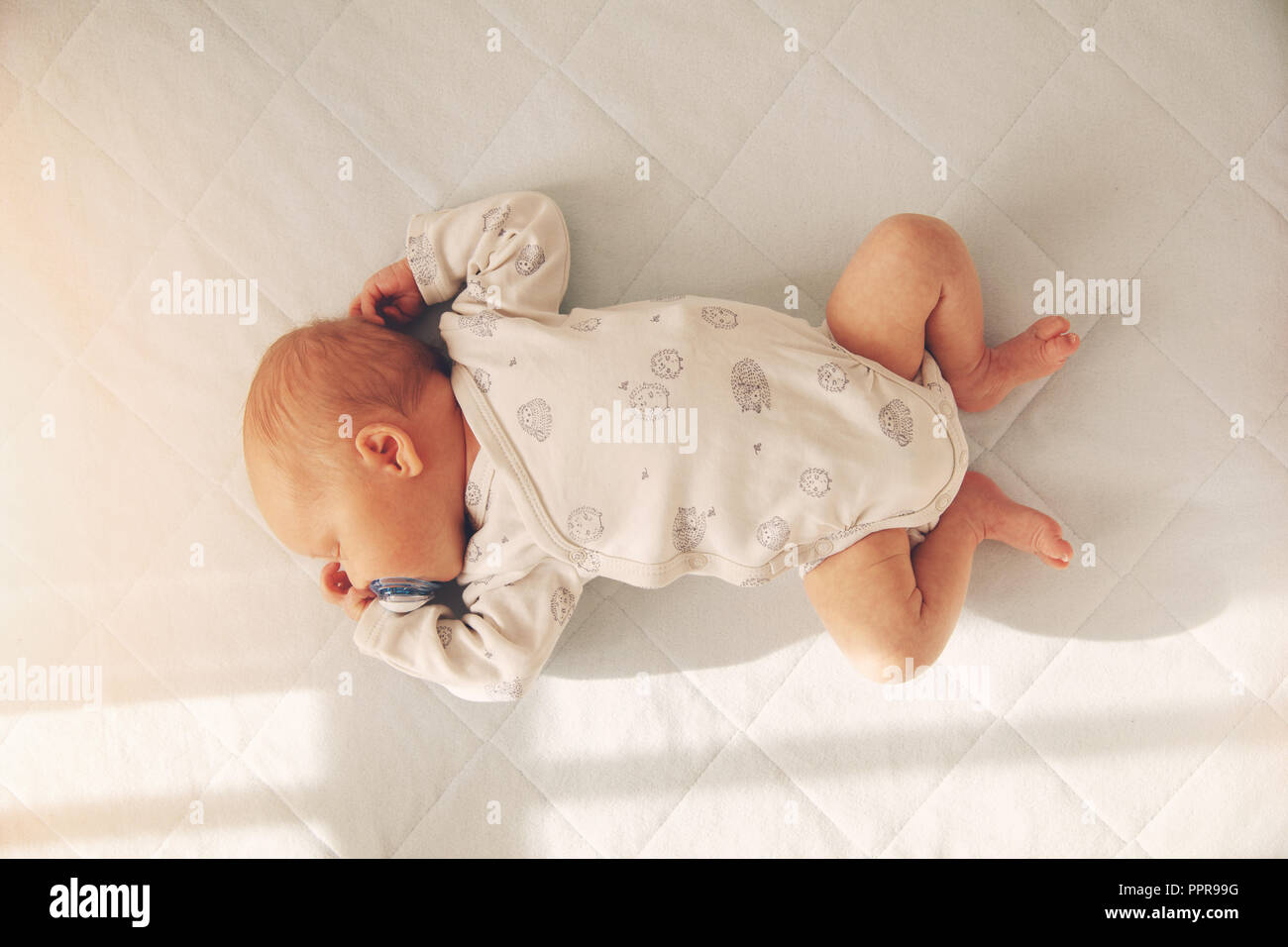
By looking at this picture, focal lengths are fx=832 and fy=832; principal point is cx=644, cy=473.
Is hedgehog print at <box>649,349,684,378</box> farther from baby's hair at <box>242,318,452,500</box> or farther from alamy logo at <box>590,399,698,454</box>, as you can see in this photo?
baby's hair at <box>242,318,452,500</box>

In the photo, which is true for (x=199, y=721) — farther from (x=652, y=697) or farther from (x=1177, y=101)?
(x=1177, y=101)

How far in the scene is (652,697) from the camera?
50.3 inches

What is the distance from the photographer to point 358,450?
1052 millimetres

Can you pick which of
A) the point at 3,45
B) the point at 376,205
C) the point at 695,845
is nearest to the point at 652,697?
the point at 695,845

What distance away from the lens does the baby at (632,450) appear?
3.52ft

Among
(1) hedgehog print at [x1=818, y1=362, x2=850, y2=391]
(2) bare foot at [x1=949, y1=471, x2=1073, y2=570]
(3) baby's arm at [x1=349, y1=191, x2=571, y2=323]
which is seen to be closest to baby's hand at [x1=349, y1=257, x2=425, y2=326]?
(3) baby's arm at [x1=349, y1=191, x2=571, y2=323]

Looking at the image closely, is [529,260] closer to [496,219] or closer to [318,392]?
[496,219]

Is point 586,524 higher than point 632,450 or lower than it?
lower

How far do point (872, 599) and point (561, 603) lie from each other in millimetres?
431

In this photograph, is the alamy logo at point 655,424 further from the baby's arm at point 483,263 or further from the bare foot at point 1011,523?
the bare foot at point 1011,523

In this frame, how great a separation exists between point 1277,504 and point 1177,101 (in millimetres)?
609
